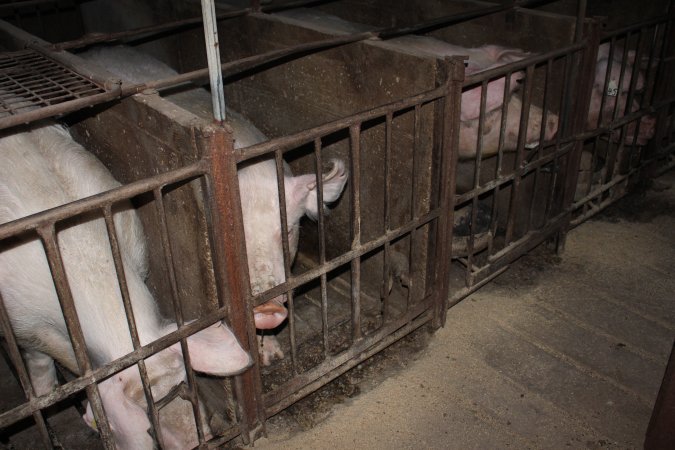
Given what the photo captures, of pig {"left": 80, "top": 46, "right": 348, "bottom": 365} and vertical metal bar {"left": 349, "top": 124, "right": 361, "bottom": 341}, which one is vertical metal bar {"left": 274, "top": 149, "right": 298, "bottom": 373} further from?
pig {"left": 80, "top": 46, "right": 348, "bottom": 365}

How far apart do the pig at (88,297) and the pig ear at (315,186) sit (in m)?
0.82

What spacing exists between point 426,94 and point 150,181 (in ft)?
4.43

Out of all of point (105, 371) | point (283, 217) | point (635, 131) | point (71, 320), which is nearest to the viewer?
point (71, 320)

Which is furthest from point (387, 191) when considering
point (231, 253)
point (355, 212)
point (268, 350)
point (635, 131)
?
point (635, 131)

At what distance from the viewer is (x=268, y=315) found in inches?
108

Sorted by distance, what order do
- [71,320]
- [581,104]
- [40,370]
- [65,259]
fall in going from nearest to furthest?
[71,320] → [65,259] → [40,370] → [581,104]

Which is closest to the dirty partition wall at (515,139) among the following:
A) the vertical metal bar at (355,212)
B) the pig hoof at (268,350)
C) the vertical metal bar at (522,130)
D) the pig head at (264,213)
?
the vertical metal bar at (522,130)

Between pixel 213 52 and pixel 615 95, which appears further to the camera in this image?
pixel 615 95

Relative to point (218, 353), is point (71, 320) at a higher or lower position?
higher

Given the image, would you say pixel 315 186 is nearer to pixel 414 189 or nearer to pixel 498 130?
pixel 414 189

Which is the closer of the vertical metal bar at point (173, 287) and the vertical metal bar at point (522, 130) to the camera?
the vertical metal bar at point (173, 287)

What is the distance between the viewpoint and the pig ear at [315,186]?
3.01 m

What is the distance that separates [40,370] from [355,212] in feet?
6.25

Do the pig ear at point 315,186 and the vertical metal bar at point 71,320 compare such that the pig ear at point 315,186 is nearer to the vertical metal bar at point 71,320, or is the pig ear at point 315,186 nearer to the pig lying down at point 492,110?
the pig lying down at point 492,110
